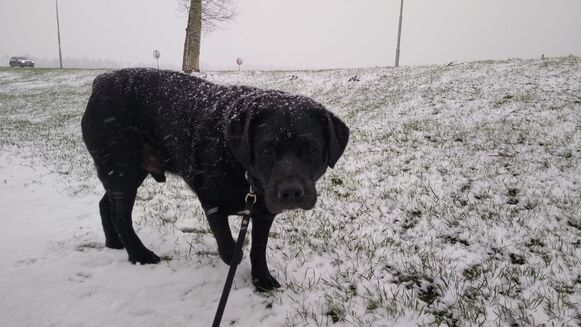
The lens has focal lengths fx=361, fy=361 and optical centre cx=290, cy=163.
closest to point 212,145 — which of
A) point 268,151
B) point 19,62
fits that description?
point 268,151

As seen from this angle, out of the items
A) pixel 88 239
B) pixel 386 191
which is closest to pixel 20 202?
pixel 88 239

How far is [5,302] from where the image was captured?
272 centimetres

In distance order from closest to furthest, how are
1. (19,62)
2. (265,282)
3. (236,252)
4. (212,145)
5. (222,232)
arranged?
(236,252)
(212,145)
(222,232)
(265,282)
(19,62)

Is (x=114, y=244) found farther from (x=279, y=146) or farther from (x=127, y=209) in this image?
(x=279, y=146)

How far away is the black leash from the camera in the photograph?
212cm

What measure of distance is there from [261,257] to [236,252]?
2.62 feet

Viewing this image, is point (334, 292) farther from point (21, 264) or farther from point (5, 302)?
point (21, 264)

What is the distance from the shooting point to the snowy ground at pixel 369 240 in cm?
271

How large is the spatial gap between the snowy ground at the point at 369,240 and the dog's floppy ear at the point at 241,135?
3.85ft

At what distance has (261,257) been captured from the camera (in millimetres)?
3012

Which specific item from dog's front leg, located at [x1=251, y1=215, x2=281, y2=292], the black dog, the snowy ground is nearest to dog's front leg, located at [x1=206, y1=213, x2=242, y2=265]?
the black dog

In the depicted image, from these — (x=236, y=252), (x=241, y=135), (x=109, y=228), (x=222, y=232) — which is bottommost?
(x=109, y=228)

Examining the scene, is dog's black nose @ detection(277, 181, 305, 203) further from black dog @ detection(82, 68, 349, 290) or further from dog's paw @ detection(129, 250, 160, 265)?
dog's paw @ detection(129, 250, 160, 265)

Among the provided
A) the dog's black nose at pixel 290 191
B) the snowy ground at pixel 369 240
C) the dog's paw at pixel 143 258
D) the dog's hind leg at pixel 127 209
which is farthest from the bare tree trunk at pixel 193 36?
the dog's black nose at pixel 290 191
